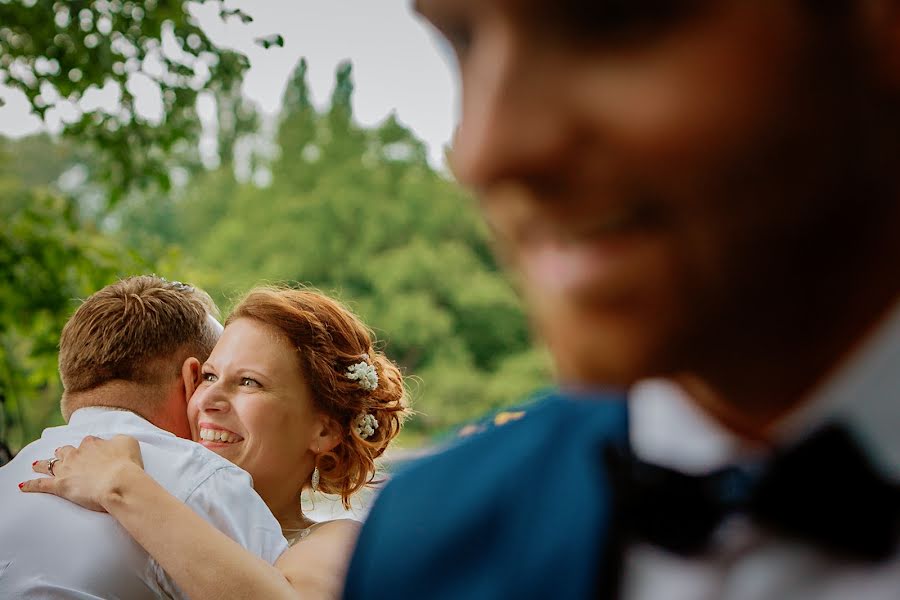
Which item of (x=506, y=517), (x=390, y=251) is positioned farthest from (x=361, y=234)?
(x=506, y=517)

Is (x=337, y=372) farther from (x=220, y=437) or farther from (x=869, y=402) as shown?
(x=869, y=402)

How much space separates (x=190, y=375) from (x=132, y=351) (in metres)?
0.19

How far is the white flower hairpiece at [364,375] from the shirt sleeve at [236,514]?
525 millimetres

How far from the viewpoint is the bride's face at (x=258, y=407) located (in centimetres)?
299

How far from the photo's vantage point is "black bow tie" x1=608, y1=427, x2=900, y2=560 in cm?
68

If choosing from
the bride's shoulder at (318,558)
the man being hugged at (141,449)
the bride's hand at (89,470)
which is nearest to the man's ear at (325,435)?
the bride's shoulder at (318,558)

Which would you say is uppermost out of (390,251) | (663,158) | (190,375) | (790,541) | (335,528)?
(663,158)

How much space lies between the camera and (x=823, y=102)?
2.04ft

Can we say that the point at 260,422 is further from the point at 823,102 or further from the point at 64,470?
the point at 823,102

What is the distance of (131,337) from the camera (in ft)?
10.1

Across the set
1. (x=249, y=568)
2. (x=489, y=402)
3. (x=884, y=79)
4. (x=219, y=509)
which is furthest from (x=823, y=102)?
(x=489, y=402)

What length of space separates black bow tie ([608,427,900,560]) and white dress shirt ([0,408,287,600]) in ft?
6.25

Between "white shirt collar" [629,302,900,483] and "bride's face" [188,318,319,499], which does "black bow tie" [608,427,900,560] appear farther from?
"bride's face" [188,318,319,499]

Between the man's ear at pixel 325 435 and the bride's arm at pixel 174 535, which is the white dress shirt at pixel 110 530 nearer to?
the bride's arm at pixel 174 535
